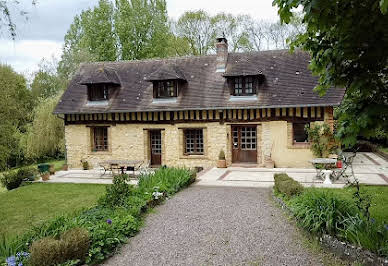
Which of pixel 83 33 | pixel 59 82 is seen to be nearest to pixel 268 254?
pixel 59 82

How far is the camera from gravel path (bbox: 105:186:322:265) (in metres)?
5.04

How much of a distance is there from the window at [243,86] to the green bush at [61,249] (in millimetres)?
11163

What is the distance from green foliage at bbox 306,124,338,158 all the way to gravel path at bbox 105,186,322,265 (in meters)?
6.23

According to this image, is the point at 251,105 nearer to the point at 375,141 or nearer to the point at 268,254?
the point at 268,254

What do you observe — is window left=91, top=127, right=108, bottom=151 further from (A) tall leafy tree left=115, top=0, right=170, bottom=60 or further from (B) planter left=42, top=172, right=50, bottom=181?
(A) tall leafy tree left=115, top=0, right=170, bottom=60

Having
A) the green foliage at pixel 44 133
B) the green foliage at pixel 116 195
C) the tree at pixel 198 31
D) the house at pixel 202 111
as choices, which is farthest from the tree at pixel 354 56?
the tree at pixel 198 31

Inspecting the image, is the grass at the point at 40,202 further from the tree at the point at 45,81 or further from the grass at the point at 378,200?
the tree at the point at 45,81

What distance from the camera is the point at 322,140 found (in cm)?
1377

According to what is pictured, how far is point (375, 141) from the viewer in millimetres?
21172

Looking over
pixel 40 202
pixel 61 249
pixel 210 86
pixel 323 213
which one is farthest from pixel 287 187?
pixel 210 86

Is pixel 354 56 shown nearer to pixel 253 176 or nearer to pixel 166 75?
pixel 253 176

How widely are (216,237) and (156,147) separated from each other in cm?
1078

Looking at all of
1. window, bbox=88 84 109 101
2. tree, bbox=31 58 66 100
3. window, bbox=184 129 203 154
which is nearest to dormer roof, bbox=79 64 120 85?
window, bbox=88 84 109 101

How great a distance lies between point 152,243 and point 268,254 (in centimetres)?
197
